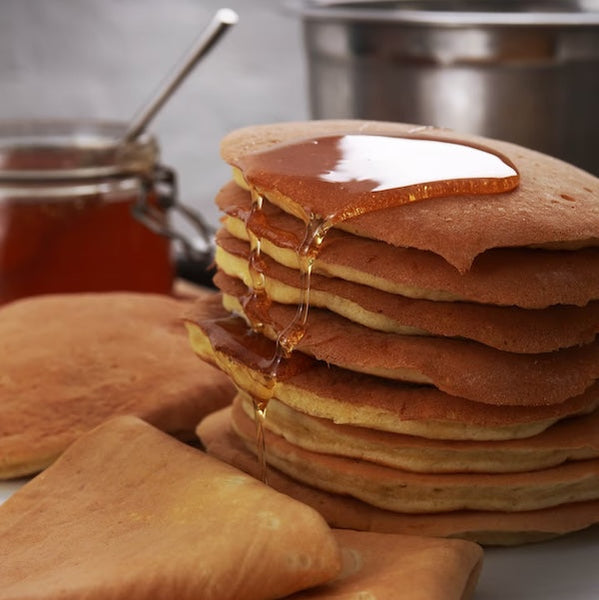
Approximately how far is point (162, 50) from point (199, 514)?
217 cm

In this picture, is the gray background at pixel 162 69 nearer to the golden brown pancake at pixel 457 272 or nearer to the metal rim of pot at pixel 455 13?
the metal rim of pot at pixel 455 13

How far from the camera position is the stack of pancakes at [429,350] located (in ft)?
2.76

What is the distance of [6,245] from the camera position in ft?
4.88

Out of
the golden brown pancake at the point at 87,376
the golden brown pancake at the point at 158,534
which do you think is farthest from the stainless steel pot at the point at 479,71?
the golden brown pancake at the point at 158,534

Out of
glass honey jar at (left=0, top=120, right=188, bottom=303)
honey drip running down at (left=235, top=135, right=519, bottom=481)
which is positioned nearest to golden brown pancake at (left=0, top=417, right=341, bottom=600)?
honey drip running down at (left=235, top=135, right=519, bottom=481)

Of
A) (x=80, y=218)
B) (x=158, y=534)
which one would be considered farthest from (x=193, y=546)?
(x=80, y=218)

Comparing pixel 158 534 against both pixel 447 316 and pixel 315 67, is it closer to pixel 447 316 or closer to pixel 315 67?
pixel 447 316

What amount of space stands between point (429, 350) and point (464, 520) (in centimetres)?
15

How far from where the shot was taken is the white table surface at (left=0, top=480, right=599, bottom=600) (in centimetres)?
86

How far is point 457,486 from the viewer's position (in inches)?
35.4

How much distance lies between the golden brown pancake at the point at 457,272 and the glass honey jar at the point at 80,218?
65 centimetres

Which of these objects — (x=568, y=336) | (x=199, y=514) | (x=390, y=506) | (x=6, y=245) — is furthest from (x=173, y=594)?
(x=6, y=245)

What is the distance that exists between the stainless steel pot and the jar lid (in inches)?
11.7

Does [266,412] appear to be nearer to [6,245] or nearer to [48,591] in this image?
[48,591]
